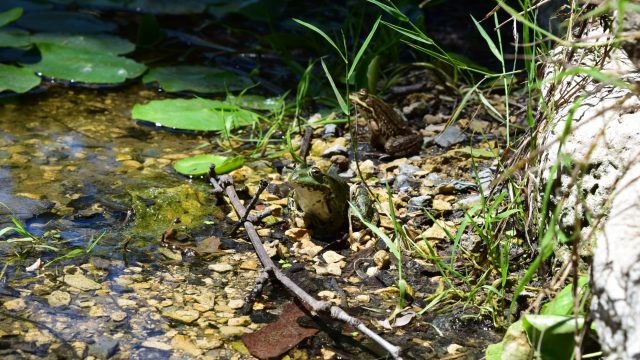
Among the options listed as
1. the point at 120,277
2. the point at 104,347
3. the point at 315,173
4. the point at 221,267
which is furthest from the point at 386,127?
the point at 104,347

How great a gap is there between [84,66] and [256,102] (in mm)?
893

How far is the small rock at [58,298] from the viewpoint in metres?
2.08

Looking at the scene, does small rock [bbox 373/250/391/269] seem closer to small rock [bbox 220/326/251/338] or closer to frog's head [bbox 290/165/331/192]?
frog's head [bbox 290/165/331/192]

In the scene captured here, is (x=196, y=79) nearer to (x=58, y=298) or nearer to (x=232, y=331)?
(x=58, y=298)

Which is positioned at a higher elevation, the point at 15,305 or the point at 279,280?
the point at 279,280

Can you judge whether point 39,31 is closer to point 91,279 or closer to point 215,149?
point 215,149

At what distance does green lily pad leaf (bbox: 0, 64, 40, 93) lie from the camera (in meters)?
3.53

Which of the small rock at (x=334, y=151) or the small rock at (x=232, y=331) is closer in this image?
the small rock at (x=232, y=331)

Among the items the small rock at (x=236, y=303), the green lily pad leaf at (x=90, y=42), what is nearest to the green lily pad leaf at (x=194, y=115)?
the green lily pad leaf at (x=90, y=42)

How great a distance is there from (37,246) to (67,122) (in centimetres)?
118

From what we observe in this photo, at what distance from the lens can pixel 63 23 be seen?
4305 mm

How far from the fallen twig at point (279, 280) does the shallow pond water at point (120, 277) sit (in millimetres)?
67

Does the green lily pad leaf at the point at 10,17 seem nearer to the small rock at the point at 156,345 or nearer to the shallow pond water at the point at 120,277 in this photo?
the shallow pond water at the point at 120,277

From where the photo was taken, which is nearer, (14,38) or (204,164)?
(204,164)
